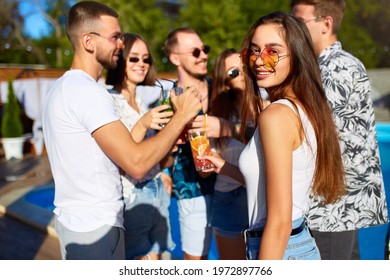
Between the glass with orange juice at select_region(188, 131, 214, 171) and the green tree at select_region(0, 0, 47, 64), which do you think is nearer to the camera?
the glass with orange juice at select_region(188, 131, 214, 171)

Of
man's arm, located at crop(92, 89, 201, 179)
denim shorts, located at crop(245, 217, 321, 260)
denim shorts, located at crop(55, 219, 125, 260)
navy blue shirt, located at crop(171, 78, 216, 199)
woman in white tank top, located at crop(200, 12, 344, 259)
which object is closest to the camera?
woman in white tank top, located at crop(200, 12, 344, 259)

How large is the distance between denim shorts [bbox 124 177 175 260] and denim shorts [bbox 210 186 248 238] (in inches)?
15.2

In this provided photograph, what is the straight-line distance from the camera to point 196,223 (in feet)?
10.1

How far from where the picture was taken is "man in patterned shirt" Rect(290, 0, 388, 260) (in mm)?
2244

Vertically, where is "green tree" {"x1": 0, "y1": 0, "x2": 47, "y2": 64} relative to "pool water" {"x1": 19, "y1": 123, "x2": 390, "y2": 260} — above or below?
above

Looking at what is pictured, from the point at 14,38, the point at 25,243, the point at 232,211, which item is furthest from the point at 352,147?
the point at 14,38

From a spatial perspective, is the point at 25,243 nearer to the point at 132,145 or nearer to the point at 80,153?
the point at 80,153

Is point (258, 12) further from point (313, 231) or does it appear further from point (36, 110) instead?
point (313, 231)

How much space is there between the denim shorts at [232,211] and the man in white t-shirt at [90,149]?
3.10 feet

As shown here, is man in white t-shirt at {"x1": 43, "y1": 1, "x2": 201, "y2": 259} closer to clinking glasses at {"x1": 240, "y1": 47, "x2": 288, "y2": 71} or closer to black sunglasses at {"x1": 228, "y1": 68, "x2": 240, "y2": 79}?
clinking glasses at {"x1": 240, "y1": 47, "x2": 288, "y2": 71}

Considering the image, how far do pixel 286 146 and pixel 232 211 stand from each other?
1.46m

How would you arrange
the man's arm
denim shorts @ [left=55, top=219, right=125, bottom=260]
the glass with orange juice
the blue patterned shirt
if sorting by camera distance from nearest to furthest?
the man's arm
denim shorts @ [left=55, top=219, right=125, bottom=260]
the blue patterned shirt
the glass with orange juice

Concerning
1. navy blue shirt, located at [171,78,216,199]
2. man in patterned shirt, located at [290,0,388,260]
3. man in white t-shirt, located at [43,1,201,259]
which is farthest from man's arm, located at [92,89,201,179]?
navy blue shirt, located at [171,78,216,199]
